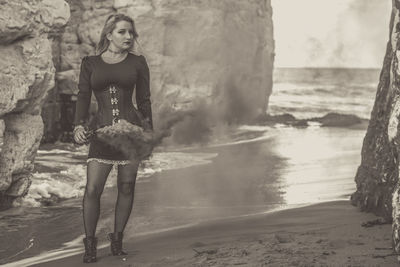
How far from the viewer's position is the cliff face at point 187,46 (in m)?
15.5

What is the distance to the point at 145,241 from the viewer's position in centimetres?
561

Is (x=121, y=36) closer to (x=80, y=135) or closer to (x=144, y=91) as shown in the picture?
(x=144, y=91)

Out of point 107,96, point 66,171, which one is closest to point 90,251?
point 107,96

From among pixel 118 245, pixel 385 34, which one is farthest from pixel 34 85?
pixel 385 34

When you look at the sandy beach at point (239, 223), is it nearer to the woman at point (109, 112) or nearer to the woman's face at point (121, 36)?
the woman at point (109, 112)

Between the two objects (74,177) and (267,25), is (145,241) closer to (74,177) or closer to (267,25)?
(74,177)

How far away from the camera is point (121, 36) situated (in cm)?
489

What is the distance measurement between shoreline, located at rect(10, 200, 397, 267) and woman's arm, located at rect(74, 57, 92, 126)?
0.98 metres

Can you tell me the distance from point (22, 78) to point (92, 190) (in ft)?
10.0

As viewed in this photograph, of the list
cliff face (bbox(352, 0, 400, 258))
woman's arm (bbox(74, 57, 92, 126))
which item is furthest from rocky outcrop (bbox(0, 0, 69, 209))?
cliff face (bbox(352, 0, 400, 258))

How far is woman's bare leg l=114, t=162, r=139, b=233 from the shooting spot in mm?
4886

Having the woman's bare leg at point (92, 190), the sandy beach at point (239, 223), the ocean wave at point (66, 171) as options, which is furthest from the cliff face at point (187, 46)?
the woman's bare leg at point (92, 190)

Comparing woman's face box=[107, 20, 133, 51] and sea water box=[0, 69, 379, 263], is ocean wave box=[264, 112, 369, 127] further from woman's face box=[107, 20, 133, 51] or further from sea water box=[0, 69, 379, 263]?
woman's face box=[107, 20, 133, 51]

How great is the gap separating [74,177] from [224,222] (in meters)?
4.29
